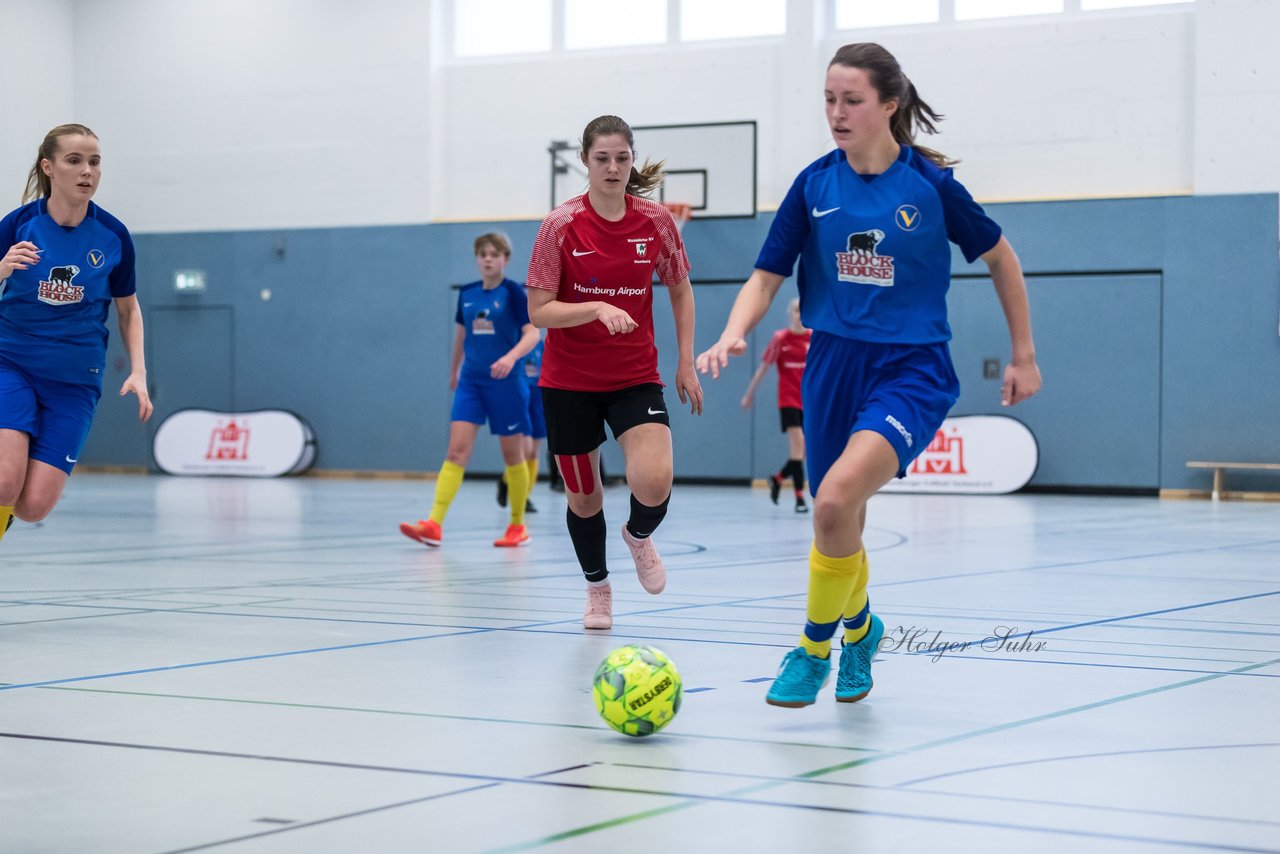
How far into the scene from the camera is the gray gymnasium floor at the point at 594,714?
2.96 metres

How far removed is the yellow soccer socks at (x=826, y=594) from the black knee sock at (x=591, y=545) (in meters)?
1.93

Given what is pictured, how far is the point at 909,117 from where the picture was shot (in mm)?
4566

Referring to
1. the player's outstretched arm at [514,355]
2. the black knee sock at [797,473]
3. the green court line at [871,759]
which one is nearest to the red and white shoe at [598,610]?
the green court line at [871,759]

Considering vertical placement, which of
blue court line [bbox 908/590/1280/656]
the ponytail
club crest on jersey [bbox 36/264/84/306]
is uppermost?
the ponytail

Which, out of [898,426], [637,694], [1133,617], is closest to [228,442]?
[1133,617]

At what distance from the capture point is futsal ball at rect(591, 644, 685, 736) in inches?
149

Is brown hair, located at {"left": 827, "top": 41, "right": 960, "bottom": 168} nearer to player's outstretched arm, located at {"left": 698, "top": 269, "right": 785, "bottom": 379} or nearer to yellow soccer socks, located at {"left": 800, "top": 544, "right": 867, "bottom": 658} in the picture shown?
player's outstretched arm, located at {"left": 698, "top": 269, "right": 785, "bottom": 379}

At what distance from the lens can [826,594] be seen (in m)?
4.28

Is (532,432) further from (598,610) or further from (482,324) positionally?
(598,610)

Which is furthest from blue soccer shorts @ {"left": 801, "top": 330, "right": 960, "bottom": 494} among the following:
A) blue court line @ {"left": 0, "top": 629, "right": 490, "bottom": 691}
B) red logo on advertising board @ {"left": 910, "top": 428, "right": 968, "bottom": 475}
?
red logo on advertising board @ {"left": 910, "top": 428, "right": 968, "bottom": 475}

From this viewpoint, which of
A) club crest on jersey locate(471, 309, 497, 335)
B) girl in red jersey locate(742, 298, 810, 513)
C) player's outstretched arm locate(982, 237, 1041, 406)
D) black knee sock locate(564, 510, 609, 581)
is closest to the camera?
player's outstretched arm locate(982, 237, 1041, 406)

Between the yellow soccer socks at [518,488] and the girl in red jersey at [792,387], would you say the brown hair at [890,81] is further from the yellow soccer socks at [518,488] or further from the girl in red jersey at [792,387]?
the girl in red jersey at [792,387]

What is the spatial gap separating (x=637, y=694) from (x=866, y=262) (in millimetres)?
1460

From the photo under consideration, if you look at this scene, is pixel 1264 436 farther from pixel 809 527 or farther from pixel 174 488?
pixel 174 488
